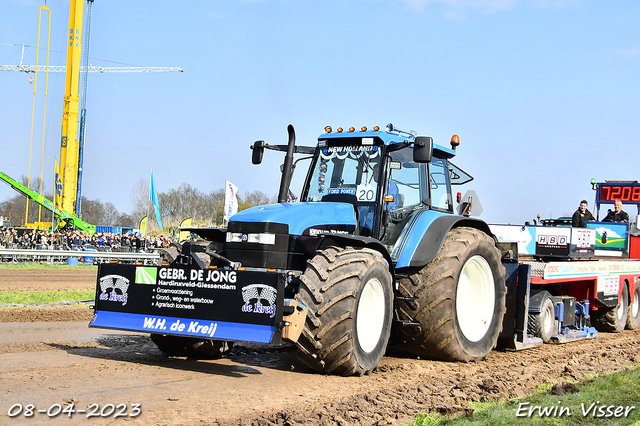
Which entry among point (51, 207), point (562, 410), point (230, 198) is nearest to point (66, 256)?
point (230, 198)

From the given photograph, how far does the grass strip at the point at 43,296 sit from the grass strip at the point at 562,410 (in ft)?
34.1

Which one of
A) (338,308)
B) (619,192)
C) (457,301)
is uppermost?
(619,192)

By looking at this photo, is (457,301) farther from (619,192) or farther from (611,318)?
(619,192)

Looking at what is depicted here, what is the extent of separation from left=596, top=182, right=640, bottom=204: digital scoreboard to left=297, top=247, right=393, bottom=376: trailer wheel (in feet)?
34.3

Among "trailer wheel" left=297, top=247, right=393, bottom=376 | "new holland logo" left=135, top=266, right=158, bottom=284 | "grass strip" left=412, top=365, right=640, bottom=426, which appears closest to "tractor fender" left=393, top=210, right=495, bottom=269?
"trailer wheel" left=297, top=247, right=393, bottom=376

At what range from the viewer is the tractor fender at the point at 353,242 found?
6.60 metres

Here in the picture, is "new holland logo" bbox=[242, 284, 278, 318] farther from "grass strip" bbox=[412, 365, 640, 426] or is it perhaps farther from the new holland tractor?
"grass strip" bbox=[412, 365, 640, 426]

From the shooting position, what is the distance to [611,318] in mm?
11578

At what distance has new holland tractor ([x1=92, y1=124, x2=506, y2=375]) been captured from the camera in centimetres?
610

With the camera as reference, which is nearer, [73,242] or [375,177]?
[375,177]

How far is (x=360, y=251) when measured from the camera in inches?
256

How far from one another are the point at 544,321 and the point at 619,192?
6.99m

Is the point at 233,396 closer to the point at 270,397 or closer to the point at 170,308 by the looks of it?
the point at 270,397

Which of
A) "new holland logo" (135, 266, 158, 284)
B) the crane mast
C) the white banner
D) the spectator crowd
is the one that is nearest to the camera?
"new holland logo" (135, 266, 158, 284)
